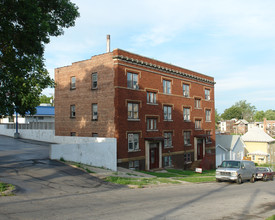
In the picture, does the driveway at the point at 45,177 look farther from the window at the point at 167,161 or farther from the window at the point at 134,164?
the window at the point at 167,161

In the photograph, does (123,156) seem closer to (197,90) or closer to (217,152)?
(197,90)

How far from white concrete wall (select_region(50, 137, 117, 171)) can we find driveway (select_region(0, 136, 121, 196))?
1.36 meters

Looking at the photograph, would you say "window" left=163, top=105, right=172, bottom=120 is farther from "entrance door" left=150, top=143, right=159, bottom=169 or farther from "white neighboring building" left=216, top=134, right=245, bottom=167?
"white neighboring building" left=216, top=134, right=245, bottom=167

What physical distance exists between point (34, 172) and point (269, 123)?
138064mm

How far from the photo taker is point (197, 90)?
135 ft

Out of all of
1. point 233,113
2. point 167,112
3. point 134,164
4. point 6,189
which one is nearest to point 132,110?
point 134,164

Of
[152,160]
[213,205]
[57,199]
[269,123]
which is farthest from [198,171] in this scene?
[269,123]

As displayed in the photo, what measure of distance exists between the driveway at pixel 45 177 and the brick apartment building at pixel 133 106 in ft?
27.4

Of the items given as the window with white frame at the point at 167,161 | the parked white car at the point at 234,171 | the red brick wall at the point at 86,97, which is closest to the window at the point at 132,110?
the red brick wall at the point at 86,97

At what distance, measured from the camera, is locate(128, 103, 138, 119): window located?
96.5ft

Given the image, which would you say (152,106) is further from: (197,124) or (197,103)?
(197,124)

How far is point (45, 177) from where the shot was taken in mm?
17406

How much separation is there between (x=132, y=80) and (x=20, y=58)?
601 inches

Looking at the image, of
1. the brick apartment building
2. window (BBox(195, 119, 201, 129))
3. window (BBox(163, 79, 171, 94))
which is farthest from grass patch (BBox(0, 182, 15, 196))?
window (BBox(195, 119, 201, 129))
